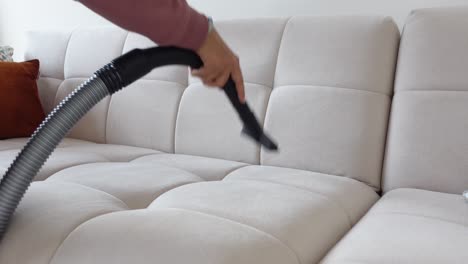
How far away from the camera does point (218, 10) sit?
85.5 inches

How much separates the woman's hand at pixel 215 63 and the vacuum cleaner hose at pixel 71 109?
2cm

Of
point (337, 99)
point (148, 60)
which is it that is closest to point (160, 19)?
point (148, 60)

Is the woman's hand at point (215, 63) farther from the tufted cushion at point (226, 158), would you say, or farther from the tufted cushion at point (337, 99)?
the tufted cushion at point (337, 99)

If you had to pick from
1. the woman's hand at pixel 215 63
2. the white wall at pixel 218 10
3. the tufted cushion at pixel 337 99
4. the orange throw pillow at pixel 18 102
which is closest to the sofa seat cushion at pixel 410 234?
the tufted cushion at pixel 337 99

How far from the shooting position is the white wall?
5.83ft

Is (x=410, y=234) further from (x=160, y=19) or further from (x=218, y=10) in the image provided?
(x=218, y=10)

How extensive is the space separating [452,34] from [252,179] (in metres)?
0.74

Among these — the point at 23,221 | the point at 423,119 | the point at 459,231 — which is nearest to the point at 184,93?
the point at 423,119

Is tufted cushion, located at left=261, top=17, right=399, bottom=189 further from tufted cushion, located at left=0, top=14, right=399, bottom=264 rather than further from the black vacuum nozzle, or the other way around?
the black vacuum nozzle

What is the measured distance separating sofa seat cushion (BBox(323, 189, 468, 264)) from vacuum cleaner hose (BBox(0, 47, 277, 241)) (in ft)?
1.53

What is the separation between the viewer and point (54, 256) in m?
0.84

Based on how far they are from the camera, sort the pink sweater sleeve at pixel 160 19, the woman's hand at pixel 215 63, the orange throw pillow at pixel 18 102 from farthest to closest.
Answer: the orange throw pillow at pixel 18 102 < the woman's hand at pixel 215 63 < the pink sweater sleeve at pixel 160 19

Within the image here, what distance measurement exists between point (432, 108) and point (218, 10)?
3.65 ft

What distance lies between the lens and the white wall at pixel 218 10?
1.78 m
